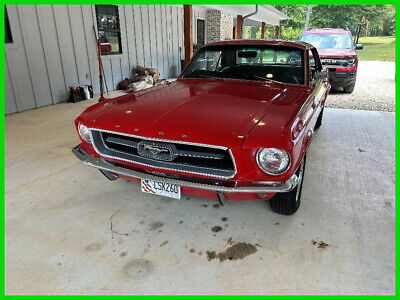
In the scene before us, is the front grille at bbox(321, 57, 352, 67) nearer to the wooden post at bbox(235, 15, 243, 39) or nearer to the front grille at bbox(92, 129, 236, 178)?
the wooden post at bbox(235, 15, 243, 39)

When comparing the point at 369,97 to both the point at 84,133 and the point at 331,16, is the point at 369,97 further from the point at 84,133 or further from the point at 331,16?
the point at 331,16

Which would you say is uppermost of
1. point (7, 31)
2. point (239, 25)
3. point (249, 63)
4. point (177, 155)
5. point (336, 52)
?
point (239, 25)

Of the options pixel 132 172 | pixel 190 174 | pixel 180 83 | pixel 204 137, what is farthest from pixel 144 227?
pixel 180 83

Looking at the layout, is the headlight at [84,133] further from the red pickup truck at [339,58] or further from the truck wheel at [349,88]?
the truck wheel at [349,88]

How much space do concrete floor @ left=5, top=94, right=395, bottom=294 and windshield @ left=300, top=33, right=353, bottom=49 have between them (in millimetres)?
6160

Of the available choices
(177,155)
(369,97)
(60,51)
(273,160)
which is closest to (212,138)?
(177,155)

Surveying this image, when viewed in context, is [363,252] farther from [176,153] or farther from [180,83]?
[180,83]

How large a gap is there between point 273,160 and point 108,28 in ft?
26.1

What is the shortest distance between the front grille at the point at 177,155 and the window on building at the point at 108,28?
6.78 metres

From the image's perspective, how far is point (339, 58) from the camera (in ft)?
25.9

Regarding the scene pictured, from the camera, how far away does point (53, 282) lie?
1973 mm

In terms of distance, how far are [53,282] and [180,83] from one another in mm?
A: 2337

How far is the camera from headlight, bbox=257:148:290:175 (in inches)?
79.3

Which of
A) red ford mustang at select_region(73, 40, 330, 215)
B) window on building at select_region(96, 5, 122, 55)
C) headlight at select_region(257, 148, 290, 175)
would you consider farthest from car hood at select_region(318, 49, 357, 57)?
headlight at select_region(257, 148, 290, 175)
